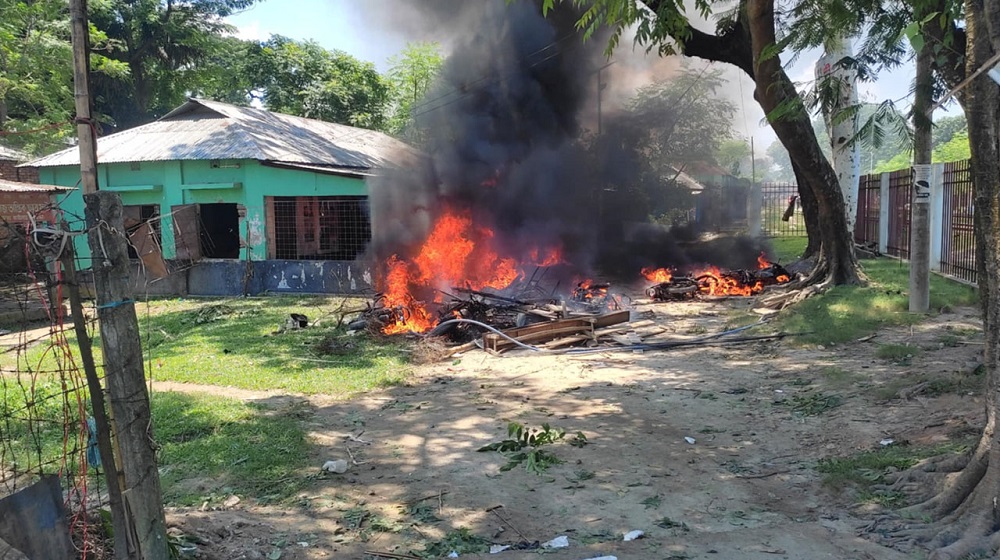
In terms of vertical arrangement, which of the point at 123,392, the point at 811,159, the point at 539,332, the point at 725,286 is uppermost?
the point at 811,159

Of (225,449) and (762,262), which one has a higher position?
(762,262)

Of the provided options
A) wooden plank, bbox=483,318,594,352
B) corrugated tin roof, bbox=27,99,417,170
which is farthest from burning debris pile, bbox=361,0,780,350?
corrugated tin roof, bbox=27,99,417,170

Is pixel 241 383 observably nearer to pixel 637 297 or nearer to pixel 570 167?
pixel 637 297

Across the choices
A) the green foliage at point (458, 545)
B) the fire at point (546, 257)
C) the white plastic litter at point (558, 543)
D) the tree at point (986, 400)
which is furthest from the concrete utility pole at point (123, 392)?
the fire at point (546, 257)

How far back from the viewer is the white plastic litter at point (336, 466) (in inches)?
204

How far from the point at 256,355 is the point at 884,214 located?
16440 millimetres

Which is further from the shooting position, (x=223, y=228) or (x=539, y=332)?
(x=223, y=228)

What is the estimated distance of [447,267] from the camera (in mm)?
13641

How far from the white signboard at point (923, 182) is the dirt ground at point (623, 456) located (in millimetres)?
2060

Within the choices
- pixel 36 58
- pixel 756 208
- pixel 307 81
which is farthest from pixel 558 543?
pixel 756 208

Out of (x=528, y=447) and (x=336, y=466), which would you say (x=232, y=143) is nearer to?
(x=336, y=466)

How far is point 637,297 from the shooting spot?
15.0 metres

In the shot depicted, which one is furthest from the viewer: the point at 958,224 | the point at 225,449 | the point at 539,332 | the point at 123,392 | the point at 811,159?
the point at 958,224

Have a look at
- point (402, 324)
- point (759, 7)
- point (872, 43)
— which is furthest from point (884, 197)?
point (402, 324)
